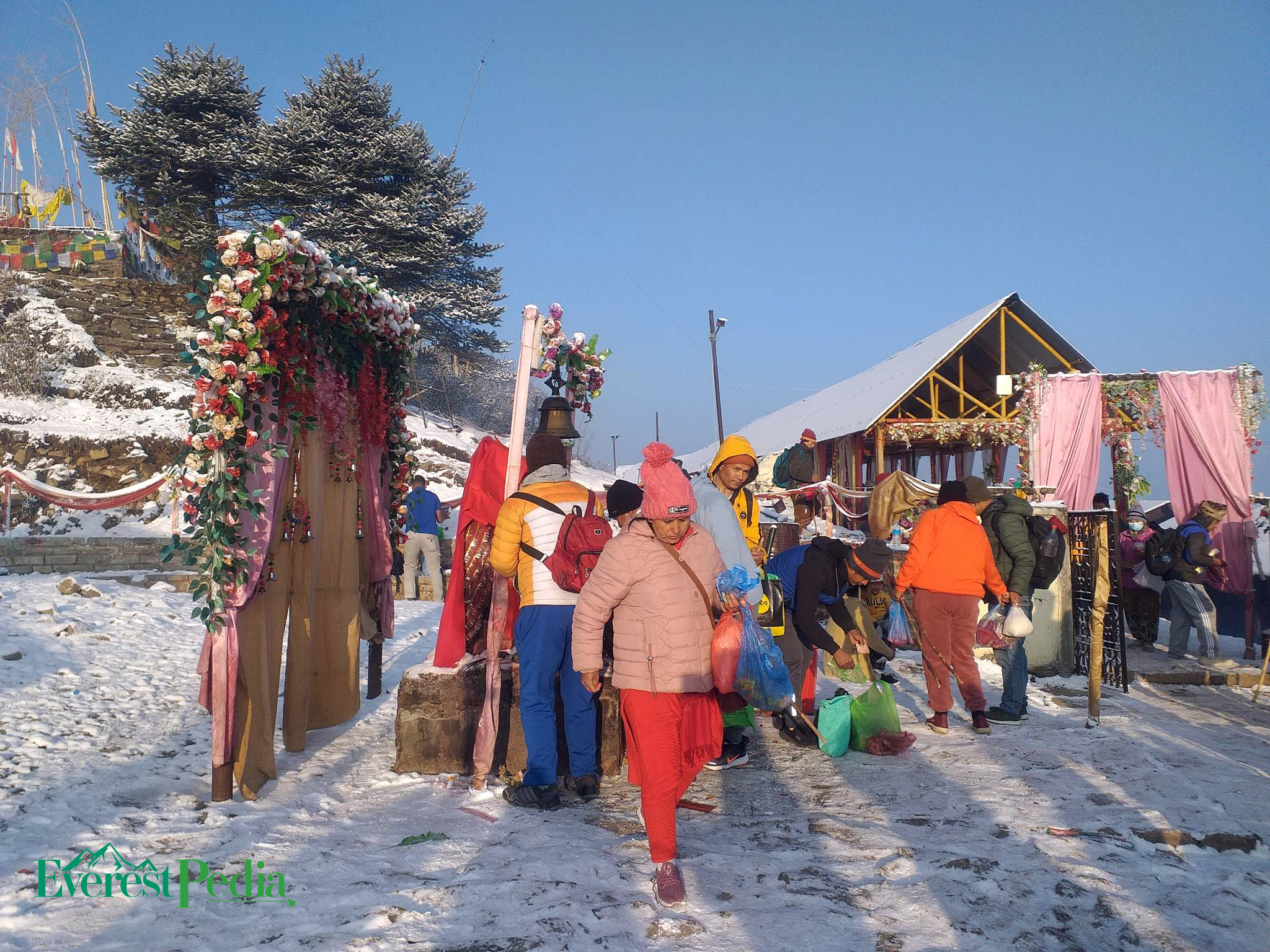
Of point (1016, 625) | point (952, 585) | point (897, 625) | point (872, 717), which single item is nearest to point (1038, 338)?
point (1016, 625)

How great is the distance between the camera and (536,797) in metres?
4.22

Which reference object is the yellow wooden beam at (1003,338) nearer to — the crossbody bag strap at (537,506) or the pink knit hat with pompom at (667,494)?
the crossbody bag strap at (537,506)

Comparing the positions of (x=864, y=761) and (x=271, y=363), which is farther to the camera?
(x=864, y=761)

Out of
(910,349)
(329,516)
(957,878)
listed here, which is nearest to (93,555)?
(329,516)

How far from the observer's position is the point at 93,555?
10.5 meters

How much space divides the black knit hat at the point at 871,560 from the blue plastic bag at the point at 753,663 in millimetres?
1539

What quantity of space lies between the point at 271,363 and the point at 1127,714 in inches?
275

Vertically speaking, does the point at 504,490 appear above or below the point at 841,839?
above

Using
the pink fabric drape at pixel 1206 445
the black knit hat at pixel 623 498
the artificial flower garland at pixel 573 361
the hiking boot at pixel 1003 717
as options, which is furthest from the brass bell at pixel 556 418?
the pink fabric drape at pixel 1206 445

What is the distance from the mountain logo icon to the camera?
3211mm

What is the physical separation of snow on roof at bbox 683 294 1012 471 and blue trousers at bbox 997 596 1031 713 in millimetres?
8372

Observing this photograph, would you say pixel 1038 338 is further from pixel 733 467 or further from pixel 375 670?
pixel 375 670

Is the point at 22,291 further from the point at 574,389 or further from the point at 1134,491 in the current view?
the point at 1134,491

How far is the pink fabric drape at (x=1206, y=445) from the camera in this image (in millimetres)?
11211
